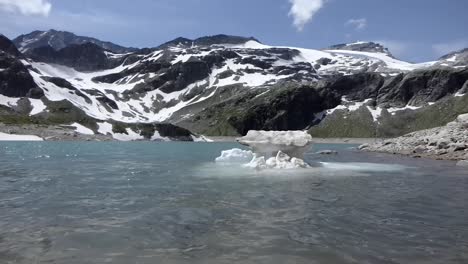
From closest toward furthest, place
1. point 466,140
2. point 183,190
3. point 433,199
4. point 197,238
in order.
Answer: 1. point 197,238
2. point 433,199
3. point 183,190
4. point 466,140

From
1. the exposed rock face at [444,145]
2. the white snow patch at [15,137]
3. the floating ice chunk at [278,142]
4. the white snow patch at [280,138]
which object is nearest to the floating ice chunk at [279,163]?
the floating ice chunk at [278,142]

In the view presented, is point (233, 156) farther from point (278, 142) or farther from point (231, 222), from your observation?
point (231, 222)

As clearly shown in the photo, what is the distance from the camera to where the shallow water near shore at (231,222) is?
13.5 m

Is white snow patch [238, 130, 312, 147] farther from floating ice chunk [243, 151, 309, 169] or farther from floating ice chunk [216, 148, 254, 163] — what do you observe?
floating ice chunk [216, 148, 254, 163]

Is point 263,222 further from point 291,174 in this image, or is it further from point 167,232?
point 291,174

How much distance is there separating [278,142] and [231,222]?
95.2 ft

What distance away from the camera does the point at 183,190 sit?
27641mm

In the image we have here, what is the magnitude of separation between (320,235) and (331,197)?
31.7 feet

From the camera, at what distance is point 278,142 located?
46406 mm

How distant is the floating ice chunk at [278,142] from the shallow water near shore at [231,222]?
583 inches

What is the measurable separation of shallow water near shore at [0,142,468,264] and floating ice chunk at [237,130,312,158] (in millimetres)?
14799

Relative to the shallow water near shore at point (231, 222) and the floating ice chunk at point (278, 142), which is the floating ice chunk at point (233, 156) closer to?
the floating ice chunk at point (278, 142)

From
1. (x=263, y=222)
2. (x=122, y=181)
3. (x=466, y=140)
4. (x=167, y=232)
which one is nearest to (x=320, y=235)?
(x=263, y=222)

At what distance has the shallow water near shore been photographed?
13.5 meters
